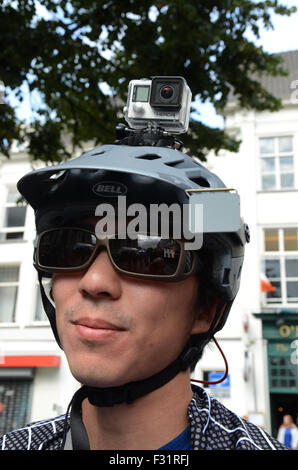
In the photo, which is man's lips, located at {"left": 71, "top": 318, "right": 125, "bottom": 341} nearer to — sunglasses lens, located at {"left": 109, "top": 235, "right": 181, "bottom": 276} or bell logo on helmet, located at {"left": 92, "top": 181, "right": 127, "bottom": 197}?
sunglasses lens, located at {"left": 109, "top": 235, "right": 181, "bottom": 276}

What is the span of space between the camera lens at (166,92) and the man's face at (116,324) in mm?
772

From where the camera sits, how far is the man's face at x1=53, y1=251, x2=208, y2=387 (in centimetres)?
122

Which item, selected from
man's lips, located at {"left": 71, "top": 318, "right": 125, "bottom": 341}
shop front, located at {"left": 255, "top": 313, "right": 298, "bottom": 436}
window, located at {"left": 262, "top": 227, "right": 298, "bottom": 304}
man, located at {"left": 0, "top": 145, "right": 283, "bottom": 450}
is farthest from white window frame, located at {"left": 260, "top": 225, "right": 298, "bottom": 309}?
man's lips, located at {"left": 71, "top": 318, "right": 125, "bottom": 341}

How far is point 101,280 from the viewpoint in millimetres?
1245

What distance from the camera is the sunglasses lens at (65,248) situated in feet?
4.39

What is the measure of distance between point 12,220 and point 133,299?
14683 millimetres

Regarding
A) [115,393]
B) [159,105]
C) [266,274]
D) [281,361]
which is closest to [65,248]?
[115,393]

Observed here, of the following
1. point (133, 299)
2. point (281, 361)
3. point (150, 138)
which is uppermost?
point (150, 138)

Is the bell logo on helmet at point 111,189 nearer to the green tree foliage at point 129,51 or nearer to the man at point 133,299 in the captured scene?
the man at point 133,299

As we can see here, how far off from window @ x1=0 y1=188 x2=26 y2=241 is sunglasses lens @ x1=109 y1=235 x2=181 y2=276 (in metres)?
14.1

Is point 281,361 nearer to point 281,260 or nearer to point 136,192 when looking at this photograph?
point 281,260

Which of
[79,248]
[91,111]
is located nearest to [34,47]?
[91,111]

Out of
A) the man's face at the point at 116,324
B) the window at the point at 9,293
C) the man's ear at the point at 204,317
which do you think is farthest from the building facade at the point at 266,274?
the man's face at the point at 116,324

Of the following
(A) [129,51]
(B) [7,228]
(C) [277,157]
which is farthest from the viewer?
(B) [7,228]
